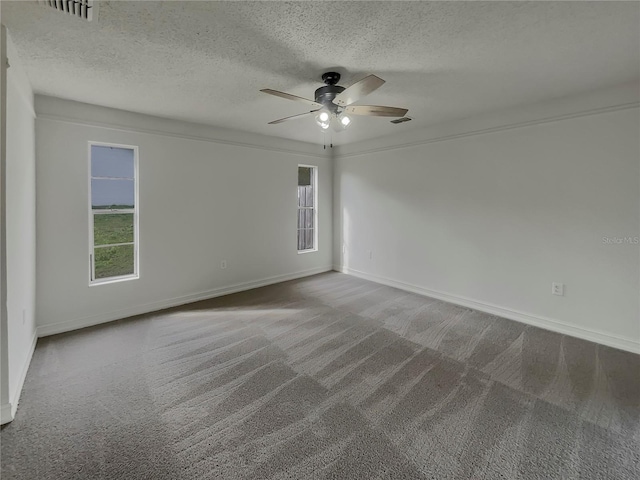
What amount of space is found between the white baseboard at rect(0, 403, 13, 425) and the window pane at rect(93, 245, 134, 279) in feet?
6.59

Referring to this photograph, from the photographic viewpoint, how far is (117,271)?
3.96 meters

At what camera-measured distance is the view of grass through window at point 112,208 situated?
11.5 feet

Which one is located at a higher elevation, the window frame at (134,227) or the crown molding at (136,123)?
the crown molding at (136,123)

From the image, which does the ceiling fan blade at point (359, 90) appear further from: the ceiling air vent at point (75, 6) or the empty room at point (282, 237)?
the ceiling air vent at point (75, 6)

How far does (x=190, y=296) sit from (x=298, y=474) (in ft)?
10.6

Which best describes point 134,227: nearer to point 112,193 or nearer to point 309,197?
point 112,193

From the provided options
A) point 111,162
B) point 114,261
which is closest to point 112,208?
point 111,162

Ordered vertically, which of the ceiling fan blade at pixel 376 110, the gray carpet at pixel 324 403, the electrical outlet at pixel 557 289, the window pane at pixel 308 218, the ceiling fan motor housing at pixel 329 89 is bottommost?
the gray carpet at pixel 324 403

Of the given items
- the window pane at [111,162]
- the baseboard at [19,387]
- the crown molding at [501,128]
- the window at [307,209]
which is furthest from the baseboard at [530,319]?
the baseboard at [19,387]

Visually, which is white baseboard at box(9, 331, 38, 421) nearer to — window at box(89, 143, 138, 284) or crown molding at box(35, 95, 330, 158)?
window at box(89, 143, 138, 284)

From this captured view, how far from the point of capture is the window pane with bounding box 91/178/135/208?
11.4 feet

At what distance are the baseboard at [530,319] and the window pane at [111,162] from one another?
13.6 ft

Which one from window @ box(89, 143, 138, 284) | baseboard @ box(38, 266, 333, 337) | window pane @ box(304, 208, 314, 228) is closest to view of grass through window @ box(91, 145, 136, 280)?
window @ box(89, 143, 138, 284)

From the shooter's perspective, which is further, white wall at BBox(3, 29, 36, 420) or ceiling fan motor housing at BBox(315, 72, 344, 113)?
ceiling fan motor housing at BBox(315, 72, 344, 113)
